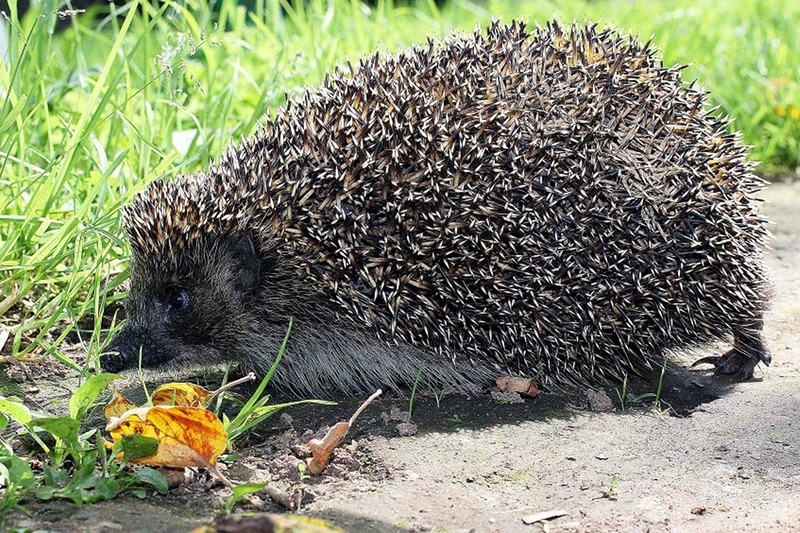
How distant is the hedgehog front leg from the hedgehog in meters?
0.13

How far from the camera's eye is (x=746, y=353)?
4.92 metres

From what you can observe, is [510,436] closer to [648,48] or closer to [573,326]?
[573,326]

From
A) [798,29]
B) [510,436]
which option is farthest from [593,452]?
[798,29]

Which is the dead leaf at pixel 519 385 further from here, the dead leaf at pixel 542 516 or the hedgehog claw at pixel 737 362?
the dead leaf at pixel 542 516

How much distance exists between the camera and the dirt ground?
3.31 metres

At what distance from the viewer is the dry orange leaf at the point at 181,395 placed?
391 cm

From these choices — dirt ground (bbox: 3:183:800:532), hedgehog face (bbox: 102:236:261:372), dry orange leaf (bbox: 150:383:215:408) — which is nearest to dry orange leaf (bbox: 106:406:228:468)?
dirt ground (bbox: 3:183:800:532)

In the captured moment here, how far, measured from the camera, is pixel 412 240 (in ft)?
14.4

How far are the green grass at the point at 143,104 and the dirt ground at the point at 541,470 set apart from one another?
1148 mm

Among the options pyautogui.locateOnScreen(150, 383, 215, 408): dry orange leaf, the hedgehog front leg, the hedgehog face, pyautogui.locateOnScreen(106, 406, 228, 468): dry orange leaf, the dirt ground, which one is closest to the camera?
the dirt ground

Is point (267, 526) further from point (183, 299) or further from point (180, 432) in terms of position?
point (183, 299)

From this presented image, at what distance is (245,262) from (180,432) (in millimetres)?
1307

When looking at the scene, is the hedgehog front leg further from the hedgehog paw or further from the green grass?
the green grass

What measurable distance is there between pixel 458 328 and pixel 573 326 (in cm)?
52
